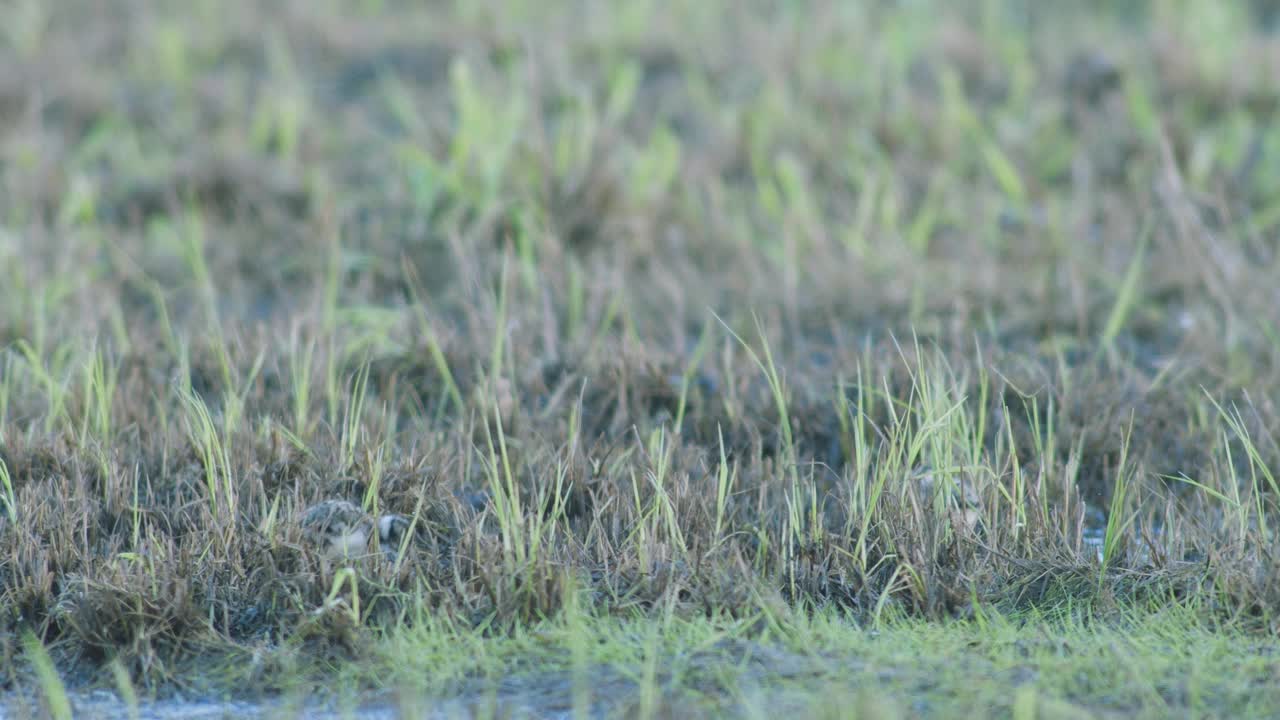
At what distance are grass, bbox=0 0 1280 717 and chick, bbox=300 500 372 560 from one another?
36mm

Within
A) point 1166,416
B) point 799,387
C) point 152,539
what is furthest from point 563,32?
point 152,539

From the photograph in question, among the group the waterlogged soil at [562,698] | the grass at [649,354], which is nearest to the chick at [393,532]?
the grass at [649,354]

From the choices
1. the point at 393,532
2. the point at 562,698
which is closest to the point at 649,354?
the point at 393,532

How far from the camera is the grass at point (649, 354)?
→ 211 cm

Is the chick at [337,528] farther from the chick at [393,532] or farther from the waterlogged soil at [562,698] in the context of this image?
the waterlogged soil at [562,698]

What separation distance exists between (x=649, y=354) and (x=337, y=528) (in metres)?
0.97

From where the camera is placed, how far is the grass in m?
2.11

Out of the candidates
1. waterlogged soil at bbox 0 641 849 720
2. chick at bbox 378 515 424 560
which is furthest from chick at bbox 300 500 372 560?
waterlogged soil at bbox 0 641 849 720

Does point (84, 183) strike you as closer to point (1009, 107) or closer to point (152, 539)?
point (152, 539)

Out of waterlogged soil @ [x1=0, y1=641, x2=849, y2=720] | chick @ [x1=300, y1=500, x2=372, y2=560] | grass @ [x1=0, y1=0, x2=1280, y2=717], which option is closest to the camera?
waterlogged soil @ [x1=0, y1=641, x2=849, y2=720]

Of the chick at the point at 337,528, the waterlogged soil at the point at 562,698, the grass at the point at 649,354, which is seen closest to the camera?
the waterlogged soil at the point at 562,698

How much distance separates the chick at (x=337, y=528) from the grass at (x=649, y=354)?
36mm

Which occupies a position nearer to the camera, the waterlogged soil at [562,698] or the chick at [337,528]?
the waterlogged soil at [562,698]

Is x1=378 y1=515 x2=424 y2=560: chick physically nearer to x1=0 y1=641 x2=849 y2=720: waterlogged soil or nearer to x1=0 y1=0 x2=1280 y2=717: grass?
x1=0 y1=0 x2=1280 y2=717: grass
